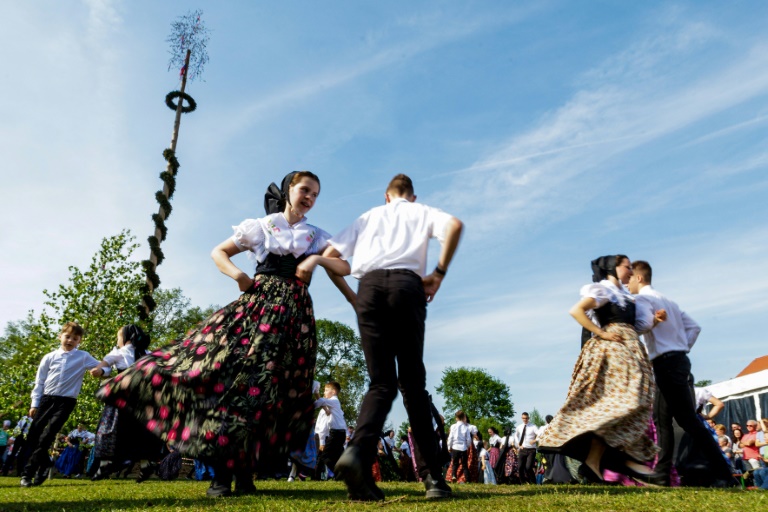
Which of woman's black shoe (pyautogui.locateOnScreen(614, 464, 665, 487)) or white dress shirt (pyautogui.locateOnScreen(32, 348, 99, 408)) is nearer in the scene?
woman's black shoe (pyautogui.locateOnScreen(614, 464, 665, 487))

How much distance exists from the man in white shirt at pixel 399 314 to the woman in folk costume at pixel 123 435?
1889 millimetres

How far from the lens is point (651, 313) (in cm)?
620

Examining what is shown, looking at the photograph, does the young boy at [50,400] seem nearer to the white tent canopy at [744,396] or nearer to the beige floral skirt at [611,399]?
the beige floral skirt at [611,399]

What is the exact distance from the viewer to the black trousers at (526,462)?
17141 mm

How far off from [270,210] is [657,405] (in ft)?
15.2

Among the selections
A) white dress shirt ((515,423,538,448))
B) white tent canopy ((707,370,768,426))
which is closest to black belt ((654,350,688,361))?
white dress shirt ((515,423,538,448))

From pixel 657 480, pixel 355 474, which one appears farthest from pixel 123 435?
pixel 657 480

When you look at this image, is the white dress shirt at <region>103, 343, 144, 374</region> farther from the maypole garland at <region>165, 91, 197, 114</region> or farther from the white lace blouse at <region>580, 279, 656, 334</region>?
the maypole garland at <region>165, 91, 197, 114</region>

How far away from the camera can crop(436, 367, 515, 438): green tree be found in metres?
78.9

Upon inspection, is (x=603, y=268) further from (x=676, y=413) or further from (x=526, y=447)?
(x=526, y=447)

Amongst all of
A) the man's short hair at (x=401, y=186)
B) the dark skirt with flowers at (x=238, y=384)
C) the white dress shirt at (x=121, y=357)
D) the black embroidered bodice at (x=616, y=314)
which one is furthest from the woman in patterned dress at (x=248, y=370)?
the white dress shirt at (x=121, y=357)

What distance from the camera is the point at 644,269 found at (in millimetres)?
6777

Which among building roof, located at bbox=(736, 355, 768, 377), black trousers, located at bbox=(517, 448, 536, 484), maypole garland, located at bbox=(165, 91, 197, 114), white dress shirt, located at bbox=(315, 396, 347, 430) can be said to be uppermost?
maypole garland, located at bbox=(165, 91, 197, 114)

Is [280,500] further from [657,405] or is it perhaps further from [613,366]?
[657,405]
